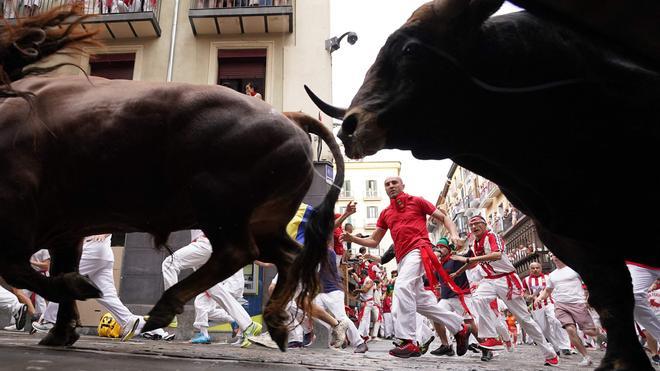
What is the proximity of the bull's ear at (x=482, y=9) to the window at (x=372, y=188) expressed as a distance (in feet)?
225

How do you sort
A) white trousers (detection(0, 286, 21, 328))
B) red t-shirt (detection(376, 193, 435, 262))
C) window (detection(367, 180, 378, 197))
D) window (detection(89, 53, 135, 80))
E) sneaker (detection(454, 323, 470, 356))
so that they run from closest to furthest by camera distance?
red t-shirt (detection(376, 193, 435, 262)), sneaker (detection(454, 323, 470, 356)), white trousers (detection(0, 286, 21, 328)), window (detection(89, 53, 135, 80)), window (detection(367, 180, 378, 197))

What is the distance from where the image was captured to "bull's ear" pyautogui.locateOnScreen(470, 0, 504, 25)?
2.58m

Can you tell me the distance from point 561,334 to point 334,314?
5599mm

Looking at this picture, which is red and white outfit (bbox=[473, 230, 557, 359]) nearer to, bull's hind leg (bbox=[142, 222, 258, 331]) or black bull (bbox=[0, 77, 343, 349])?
black bull (bbox=[0, 77, 343, 349])

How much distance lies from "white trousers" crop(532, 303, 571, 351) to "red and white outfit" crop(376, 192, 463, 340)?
9.44ft

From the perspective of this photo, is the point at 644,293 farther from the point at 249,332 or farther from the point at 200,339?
the point at 200,339

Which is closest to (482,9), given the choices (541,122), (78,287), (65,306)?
(541,122)

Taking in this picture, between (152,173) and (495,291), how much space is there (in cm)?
594

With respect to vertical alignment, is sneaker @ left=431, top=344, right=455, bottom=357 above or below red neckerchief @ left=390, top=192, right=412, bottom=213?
below

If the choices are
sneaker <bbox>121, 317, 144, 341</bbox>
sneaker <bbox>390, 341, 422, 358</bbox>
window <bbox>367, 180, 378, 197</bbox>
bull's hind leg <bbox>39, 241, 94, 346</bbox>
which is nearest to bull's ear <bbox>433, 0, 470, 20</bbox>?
bull's hind leg <bbox>39, 241, 94, 346</bbox>

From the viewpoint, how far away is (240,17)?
49.6 feet

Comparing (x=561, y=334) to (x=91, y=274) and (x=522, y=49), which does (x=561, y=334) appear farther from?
(x=522, y=49)

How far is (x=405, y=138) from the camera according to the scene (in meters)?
2.92

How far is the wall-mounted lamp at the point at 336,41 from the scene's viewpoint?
15.1 meters
